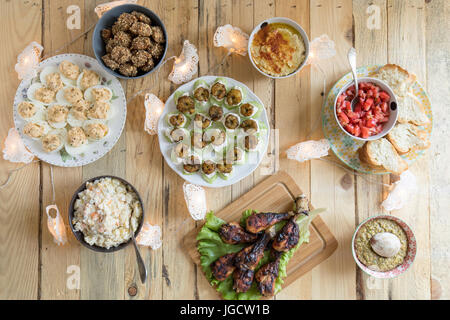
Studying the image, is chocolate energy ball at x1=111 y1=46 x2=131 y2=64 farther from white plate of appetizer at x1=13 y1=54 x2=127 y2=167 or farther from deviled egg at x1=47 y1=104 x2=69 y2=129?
deviled egg at x1=47 y1=104 x2=69 y2=129

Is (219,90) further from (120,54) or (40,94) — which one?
(40,94)

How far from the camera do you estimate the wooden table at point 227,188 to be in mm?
2461

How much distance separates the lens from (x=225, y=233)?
7.58 ft

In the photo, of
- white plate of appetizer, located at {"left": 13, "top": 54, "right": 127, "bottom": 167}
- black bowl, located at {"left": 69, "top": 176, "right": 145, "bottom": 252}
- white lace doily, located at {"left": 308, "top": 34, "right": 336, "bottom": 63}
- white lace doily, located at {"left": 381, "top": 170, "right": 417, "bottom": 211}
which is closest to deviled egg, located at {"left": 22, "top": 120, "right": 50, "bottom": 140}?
white plate of appetizer, located at {"left": 13, "top": 54, "right": 127, "bottom": 167}

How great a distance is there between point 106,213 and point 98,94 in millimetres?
710

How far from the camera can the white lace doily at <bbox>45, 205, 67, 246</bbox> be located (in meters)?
2.36

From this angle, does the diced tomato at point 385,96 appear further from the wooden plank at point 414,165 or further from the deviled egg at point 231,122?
the deviled egg at point 231,122

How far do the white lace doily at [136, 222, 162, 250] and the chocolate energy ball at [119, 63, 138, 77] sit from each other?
92 cm

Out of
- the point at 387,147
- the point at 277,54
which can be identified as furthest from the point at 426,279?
the point at 277,54

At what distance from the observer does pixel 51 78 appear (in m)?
2.33

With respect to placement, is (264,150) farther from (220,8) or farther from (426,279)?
(426,279)

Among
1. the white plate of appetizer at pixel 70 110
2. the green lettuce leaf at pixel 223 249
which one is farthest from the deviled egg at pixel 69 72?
the green lettuce leaf at pixel 223 249

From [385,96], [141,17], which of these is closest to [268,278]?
[385,96]

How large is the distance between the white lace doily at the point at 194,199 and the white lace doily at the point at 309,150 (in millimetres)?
616
